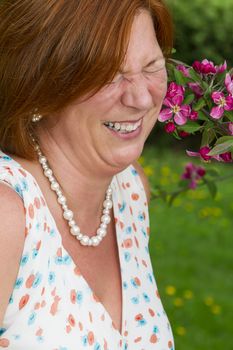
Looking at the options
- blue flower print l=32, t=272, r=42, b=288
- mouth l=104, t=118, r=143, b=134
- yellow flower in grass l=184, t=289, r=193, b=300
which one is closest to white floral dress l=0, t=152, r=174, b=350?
blue flower print l=32, t=272, r=42, b=288

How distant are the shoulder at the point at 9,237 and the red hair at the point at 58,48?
0.22 meters

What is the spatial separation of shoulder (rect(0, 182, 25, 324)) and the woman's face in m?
0.23

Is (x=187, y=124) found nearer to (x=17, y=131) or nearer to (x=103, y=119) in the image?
(x=103, y=119)

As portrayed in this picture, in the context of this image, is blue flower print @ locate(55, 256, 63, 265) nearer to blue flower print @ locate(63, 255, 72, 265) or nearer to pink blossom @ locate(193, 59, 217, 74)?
blue flower print @ locate(63, 255, 72, 265)

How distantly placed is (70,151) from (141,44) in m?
0.31

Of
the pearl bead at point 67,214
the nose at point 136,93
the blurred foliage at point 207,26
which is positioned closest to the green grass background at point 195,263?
the blurred foliage at point 207,26

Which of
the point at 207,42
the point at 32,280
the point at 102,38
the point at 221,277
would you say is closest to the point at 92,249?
the point at 32,280

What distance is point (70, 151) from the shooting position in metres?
2.19

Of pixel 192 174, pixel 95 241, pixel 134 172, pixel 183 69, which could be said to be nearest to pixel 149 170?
pixel 192 174

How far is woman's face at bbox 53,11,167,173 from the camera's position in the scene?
2055 mm

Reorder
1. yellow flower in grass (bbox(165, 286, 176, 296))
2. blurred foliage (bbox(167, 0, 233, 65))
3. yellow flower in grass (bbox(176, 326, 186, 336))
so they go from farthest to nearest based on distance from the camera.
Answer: blurred foliage (bbox(167, 0, 233, 65)) → yellow flower in grass (bbox(165, 286, 176, 296)) → yellow flower in grass (bbox(176, 326, 186, 336))

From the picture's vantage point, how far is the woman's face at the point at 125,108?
6.74 feet

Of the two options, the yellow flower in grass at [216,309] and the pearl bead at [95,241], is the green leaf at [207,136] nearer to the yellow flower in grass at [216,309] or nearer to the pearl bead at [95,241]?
the pearl bead at [95,241]

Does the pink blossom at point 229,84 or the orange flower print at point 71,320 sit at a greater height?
the pink blossom at point 229,84
